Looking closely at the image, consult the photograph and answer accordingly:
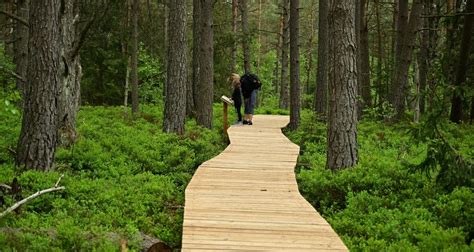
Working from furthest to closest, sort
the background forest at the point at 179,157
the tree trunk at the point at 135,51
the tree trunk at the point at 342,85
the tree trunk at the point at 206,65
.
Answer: the tree trunk at the point at 135,51 < the tree trunk at the point at 206,65 < the tree trunk at the point at 342,85 < the background forest at the point at 179,157

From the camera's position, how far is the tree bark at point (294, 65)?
1742 cm

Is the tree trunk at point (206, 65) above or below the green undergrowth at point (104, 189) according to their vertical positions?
above

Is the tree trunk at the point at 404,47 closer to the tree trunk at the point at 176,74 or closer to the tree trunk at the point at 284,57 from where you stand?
the tree trunk at the point at 176,74

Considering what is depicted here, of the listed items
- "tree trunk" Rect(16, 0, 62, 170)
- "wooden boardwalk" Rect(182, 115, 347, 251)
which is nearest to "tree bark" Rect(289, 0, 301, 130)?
"wooden boardwalk" Rect(182, 115, 347, 251)

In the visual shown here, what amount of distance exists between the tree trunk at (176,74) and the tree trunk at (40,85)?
19.8 feet

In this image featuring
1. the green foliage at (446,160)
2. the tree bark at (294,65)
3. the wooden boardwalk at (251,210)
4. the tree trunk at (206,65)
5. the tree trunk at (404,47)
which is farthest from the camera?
the tree bark at (294,65)

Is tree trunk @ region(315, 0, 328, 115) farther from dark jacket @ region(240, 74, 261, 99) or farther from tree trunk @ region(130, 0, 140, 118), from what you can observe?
tree trunk @ region(130, 0, 140, 118)

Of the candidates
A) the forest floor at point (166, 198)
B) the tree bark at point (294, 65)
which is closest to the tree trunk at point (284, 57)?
the tree bark at point (294, 65)

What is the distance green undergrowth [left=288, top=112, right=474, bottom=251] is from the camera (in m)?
6.61

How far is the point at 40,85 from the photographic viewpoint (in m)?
9.02

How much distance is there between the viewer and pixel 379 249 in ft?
20.9

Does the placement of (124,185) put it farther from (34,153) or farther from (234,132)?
(234,132)

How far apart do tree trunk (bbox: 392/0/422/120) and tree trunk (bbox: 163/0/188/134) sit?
8.24 m

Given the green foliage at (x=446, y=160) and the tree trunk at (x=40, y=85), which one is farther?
the tree trunk at (x=40, y=85)
